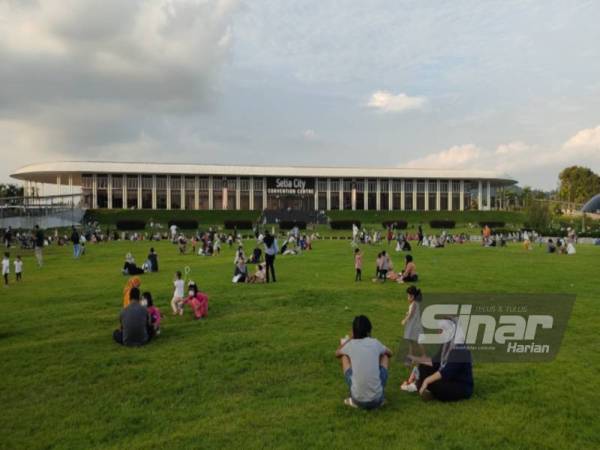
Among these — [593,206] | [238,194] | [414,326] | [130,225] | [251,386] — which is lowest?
[251,386]

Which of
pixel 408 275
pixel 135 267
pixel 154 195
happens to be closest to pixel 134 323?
pixel 408 275

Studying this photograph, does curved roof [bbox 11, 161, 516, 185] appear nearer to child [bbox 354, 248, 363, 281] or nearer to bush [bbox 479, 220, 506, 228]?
bush [bbox 479, 220, 506, 228]

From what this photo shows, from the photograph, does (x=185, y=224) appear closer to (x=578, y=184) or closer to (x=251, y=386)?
(x=251, y=386)

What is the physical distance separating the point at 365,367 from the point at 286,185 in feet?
245

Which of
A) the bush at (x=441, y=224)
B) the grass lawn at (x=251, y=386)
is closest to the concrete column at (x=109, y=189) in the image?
the bush at (x=441, y=224)

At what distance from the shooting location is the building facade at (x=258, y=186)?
75000mm

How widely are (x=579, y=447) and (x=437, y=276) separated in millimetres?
13271

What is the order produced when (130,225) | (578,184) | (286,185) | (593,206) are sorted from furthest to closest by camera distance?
(578,184) < (593,206) < (286,185) < (130,225)

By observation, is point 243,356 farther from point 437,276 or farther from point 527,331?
point 437,276

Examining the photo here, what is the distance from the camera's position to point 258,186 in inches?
3157

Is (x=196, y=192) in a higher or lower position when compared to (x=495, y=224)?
higher

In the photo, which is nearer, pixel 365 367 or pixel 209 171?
pixel 365 367

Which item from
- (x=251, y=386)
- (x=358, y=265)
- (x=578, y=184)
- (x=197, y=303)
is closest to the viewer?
(x=251, y=386)

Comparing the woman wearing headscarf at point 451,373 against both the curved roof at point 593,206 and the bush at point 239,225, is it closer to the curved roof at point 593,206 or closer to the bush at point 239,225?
the bush at point 239,225
